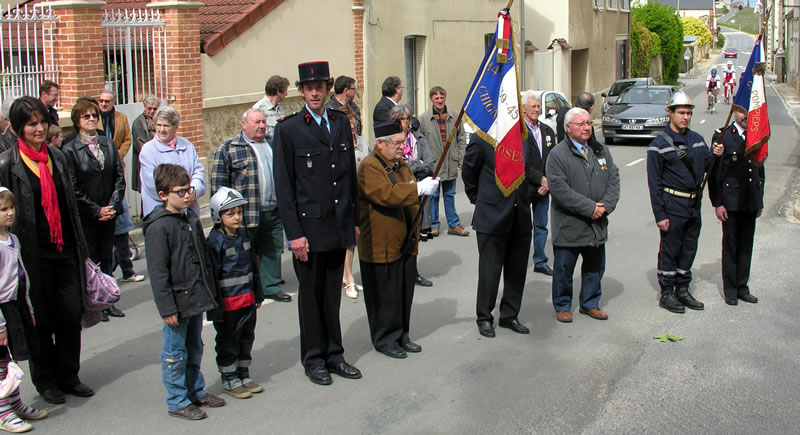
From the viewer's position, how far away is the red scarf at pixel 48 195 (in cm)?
545

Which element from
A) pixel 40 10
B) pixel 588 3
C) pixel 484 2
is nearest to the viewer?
pixel 40 10

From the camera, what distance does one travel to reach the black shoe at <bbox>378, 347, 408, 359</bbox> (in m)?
6.54

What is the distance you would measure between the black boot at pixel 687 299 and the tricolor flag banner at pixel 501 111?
212 cm

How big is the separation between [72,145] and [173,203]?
103 inches

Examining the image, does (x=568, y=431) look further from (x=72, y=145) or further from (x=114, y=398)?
(x=72, y=145)

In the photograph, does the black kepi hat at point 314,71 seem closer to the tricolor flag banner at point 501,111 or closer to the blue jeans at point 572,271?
the tricolor flag banner at point 501,111

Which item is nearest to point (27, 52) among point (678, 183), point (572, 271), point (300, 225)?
point (300, 225)

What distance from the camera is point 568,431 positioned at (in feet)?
17.2

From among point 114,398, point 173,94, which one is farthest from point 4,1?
point 114,398

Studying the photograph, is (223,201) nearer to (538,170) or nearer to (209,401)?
(209,401)

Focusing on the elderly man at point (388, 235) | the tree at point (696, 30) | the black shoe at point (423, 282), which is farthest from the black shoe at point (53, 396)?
the tree at point (696, 30)

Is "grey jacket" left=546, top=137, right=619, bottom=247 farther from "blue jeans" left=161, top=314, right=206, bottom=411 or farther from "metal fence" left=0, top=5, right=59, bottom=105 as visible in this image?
"metal fence" left=0, top=5, right=59, bottom=105

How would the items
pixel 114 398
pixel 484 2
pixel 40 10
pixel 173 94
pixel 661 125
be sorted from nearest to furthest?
1. pixel 114 398
2. pixel 40 10
3. pixel 173 94
4. pixel 661 125
5. pixel 484 2

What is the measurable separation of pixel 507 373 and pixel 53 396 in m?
3.06
